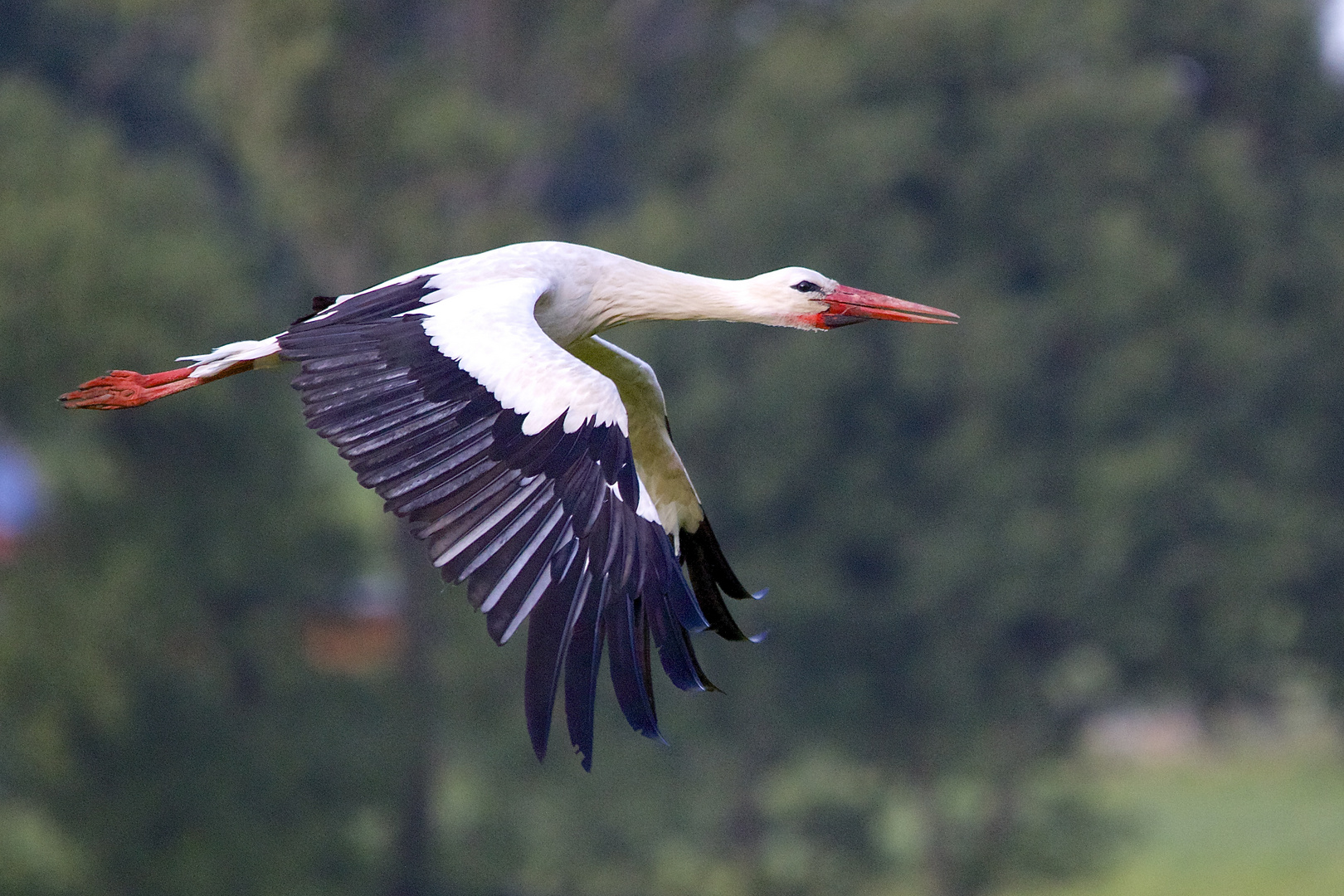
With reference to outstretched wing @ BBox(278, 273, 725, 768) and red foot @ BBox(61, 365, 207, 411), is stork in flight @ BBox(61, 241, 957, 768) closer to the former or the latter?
outstretched wing @ BBox(278, 273, 725, 768)

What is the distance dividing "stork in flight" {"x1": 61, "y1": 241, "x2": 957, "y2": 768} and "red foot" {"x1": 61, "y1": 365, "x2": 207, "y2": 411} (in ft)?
0.38

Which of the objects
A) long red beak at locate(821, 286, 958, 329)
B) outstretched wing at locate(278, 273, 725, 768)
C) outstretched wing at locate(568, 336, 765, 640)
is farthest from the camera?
long red beak at locate(821, 286, 958, 329)

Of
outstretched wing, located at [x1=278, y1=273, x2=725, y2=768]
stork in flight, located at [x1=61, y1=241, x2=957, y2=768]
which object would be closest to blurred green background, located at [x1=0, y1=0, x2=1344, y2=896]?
stork in flight, located at [x1=61, y1=241, x2=957, y2=768]

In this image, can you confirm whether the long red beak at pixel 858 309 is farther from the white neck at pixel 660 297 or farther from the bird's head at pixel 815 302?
the white neck at pixel 660 297

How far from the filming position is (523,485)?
4941mm

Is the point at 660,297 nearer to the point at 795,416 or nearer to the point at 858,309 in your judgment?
the point at 858,309

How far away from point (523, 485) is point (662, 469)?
165cm

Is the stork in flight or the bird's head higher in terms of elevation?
the bird's head

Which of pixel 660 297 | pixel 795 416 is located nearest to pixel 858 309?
pixel 660 297

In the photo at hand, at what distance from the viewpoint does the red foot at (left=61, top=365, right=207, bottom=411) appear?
6195 mm

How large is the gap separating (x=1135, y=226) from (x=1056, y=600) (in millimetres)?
3779

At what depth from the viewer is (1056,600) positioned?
68.3 ft

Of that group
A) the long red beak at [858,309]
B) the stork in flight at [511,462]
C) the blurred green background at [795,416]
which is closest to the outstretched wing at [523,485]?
the stork in flight at [511,462]

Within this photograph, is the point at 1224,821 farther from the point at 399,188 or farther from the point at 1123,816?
the point at 399,188
